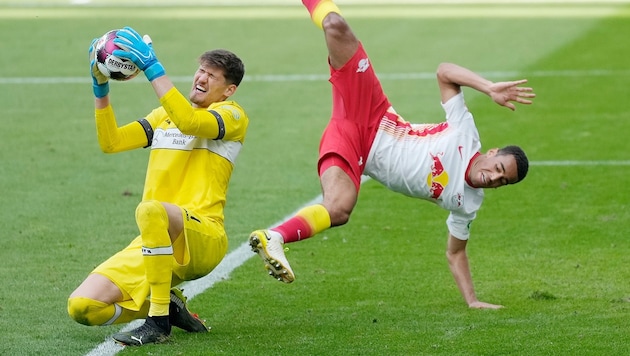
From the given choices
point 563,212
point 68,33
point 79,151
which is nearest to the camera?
point 563,212

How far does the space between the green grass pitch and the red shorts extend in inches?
41.3

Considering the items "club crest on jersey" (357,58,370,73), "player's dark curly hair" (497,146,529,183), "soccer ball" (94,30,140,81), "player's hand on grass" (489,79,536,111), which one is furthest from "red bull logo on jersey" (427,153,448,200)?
"soccer ball" (94,30,140,81)

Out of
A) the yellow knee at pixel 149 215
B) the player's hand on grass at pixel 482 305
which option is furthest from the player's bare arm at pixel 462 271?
the yellow knee at pixel 149 215

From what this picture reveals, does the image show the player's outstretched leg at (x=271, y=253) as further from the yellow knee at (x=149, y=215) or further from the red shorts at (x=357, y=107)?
the red shorts at (x=357, y=107)

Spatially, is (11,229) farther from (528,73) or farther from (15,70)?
(528,73)

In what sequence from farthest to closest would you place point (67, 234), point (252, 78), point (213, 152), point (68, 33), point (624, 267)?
point (68, 33)
point (252, 78)
point (67, 234)
point (624, 267)
point (213, 152)

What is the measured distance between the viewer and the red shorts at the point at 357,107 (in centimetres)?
751

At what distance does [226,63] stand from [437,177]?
1.43m

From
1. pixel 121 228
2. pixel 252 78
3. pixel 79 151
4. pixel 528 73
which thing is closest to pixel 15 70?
pixel 252 78

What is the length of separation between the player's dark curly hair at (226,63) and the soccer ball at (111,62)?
17.4 inches

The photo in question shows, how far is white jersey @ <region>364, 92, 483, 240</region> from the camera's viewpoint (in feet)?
24.4

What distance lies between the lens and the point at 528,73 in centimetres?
1747

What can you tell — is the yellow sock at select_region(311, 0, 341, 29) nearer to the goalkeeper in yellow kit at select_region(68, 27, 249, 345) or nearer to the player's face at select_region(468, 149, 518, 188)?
the goalkeeper in yellow kit at select_region(68, 27, 249, 345)

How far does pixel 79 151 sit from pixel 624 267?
620 centimetres
